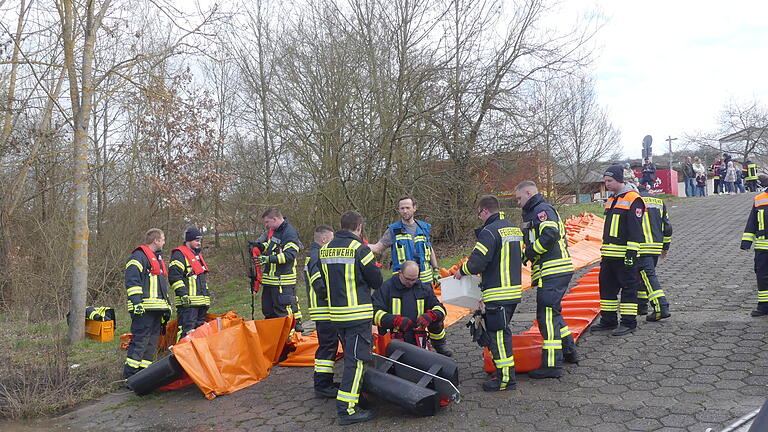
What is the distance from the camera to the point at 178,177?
43.9ft

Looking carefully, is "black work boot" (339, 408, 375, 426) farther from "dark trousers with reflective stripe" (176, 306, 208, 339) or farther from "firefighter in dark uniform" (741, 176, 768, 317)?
"firefighter in dark uniform" (741, 176, 768, 317)

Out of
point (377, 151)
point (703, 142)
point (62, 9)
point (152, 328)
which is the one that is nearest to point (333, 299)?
point (152, 328)

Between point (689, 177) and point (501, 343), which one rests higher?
point (689, 177)

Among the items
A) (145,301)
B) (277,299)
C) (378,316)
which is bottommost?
(277,299)

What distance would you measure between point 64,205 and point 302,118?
6.45 m

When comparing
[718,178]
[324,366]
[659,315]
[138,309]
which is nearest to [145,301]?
[138,309]

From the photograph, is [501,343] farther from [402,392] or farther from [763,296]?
[763,296]

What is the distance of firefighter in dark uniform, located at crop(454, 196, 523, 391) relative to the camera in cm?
546

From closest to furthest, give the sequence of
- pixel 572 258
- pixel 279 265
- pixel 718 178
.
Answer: pixel 279 265 < pixel 572 258 < pixel 718 178

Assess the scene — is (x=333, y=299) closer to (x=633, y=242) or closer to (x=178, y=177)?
(x=633, y=242)

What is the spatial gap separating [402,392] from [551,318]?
175 cm

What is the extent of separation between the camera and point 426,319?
5914mm

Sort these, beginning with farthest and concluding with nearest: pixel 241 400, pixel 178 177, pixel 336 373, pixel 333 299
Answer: pixel 178 177
pixel 336 373
pixel 241 400
pixel 333 299

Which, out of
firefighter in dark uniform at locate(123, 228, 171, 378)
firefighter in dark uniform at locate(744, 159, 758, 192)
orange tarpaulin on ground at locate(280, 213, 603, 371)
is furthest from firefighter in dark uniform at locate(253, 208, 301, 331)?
firefighter in dark uniform at locate(744, 159, 758, 192)
